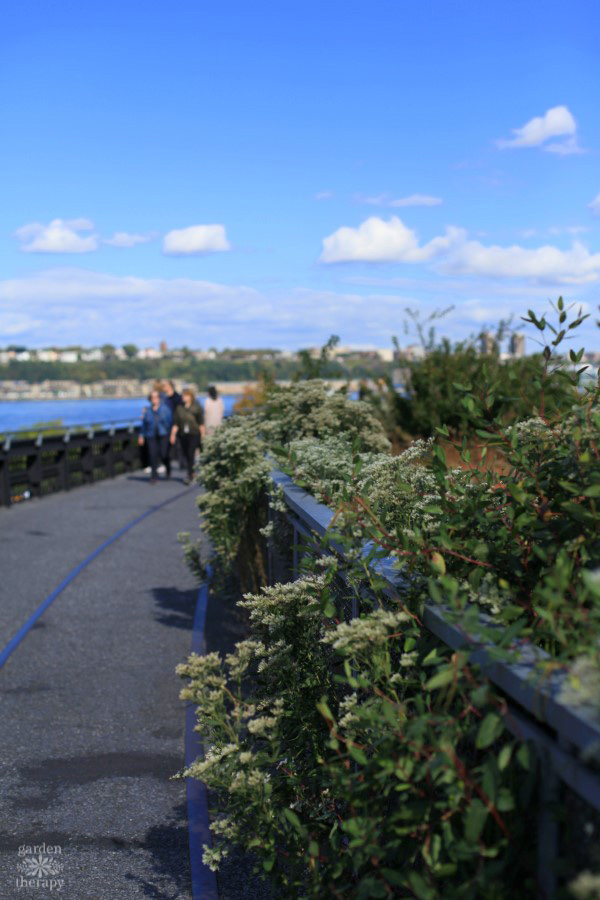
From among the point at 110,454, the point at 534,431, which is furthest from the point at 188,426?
the point at 534,431

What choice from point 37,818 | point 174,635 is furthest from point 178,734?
point 174,635

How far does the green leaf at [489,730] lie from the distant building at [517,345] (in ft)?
54.1

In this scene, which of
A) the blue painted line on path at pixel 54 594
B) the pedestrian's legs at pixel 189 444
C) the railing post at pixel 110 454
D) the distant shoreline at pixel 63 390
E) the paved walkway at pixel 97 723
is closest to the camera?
the paved walkway at pixel 97 723

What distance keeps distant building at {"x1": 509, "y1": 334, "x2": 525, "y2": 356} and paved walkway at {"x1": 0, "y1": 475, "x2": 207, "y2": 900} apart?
781 centimetres

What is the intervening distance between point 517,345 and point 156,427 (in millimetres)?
9184

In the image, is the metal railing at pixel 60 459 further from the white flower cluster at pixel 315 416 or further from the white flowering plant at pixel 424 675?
the white flowering plant at pixel 424 675

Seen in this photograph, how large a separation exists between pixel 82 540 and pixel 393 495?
12009mm

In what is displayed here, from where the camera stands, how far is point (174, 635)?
9773mm

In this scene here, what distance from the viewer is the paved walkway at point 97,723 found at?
5.05 meters

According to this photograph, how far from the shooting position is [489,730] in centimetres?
240

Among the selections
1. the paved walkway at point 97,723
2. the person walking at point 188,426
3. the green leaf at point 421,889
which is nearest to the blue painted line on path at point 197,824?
the paved walkway at point 97,723

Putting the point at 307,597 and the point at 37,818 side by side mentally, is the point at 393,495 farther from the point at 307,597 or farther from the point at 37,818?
the point at 37,818

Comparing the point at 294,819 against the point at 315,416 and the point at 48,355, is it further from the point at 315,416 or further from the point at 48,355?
the point at 48,355

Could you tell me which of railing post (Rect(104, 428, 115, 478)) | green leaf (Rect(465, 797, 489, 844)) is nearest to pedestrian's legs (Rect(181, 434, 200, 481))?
railing post (Rect(104, 428, 115, 478))
